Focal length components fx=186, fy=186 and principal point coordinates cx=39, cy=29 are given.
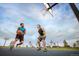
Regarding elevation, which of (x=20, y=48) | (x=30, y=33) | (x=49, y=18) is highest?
(x=49, y=18)

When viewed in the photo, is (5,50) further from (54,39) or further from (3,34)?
(54,39)

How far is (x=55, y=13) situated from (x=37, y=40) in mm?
287

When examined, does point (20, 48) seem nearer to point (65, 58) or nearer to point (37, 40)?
point (37, 40)

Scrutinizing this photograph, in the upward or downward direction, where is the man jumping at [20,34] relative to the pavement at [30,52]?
upward

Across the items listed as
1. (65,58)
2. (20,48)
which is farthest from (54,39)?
(20,48)

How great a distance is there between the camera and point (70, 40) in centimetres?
162

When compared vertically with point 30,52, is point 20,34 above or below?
above

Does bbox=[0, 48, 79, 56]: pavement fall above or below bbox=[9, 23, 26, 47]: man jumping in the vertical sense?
below

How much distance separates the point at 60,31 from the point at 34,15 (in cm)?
27

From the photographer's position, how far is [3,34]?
1.62 m

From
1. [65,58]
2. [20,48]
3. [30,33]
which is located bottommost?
[65,58]

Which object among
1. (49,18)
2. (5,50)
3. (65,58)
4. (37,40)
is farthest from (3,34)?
(65,58)

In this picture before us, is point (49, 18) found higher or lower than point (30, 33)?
higher

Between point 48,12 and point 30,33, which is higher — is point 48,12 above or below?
above
